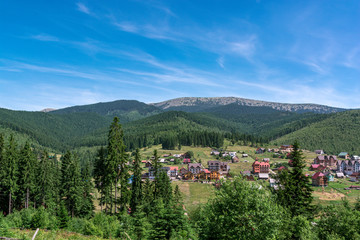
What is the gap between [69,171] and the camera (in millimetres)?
45094

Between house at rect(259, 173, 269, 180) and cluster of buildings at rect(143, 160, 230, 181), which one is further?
cluster of buildings at rect(143, 160, 230, 181)

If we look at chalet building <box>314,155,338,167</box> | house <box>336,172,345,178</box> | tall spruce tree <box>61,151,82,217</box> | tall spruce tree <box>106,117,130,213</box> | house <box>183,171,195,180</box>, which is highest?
tall spruce tree <box>106,117,130,213</box>

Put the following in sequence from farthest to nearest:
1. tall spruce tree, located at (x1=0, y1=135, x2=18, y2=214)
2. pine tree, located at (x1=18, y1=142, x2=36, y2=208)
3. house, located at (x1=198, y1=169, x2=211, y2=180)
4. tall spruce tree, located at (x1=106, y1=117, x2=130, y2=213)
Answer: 1. house, located at (x1=198, y1=169, x2=211, y2=180)
2. pine tree, located at (x1=18, y1=142, x2=36, y2=208)
3. tall spruce tree, located at (x1=0, y1=135, x2=18, y2=214)
4. tall spruce tree, located at (x1=106, y1=117, x2=130, y2=213)

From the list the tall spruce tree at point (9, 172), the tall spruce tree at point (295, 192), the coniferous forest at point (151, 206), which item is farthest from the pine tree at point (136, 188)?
the tall spruce tree at point (295, 192)

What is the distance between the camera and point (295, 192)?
3012cm

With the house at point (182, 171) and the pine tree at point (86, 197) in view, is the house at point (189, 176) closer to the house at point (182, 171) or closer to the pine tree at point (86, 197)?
the house at point (182, 171)

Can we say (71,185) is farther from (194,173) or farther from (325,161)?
(325,161)

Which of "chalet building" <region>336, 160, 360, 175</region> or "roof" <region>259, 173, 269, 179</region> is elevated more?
"chalet building" <region>336, 160, 360, 175</region>

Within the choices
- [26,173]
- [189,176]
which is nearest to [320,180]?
[189,176]

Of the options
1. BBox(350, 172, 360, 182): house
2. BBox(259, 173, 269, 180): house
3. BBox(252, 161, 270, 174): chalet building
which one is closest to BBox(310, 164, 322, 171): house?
BBox(350, 172, 360, 182): house

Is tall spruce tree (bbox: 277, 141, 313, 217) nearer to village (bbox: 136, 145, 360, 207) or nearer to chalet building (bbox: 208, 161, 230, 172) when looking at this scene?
village (bbox: 136, 145, 360, 207)

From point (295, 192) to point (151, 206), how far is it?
1016 inches

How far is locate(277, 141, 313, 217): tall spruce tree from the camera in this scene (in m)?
29.6

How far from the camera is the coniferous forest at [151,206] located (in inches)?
749
